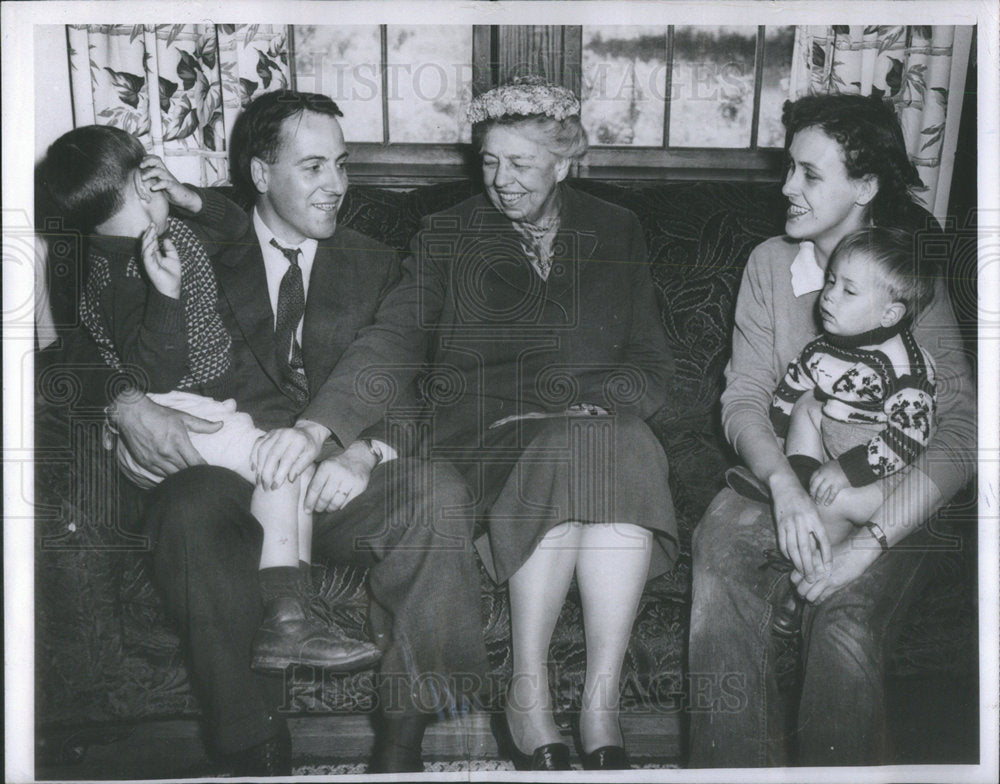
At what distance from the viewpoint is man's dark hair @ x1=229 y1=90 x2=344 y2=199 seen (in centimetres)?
250

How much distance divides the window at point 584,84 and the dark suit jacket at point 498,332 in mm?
217

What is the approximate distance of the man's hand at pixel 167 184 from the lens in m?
2.46

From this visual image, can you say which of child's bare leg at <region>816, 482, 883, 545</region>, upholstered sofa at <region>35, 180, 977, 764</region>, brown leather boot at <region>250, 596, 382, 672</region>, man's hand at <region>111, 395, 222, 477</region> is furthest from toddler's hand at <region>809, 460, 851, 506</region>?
man's hand at <region>111, 395, 222, 477</region>

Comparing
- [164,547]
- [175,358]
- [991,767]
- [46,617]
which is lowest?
[991,767]

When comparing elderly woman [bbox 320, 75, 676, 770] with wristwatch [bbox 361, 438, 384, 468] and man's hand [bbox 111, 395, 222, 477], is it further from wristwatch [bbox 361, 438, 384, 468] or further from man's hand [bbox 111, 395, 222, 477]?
man's hand [bbox 111, 395, 222, 477]

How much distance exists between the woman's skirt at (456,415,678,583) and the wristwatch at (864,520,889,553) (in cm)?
48

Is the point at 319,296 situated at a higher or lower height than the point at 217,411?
higher

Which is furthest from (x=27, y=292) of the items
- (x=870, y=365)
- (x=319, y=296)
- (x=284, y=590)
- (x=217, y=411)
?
(x=870, y=365)

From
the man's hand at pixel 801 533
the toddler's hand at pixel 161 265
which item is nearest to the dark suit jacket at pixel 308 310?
the toddler's hand at pixel 161 265

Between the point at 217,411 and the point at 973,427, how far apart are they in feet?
6.31

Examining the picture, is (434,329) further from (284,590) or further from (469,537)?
(284,590)

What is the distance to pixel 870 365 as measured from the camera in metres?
2.46

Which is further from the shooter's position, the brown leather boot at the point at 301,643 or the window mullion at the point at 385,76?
the window mullion at the point at 385,76

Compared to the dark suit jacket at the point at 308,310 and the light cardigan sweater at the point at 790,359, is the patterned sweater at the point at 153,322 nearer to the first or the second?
the dark suit jacket at the point at 308,310
